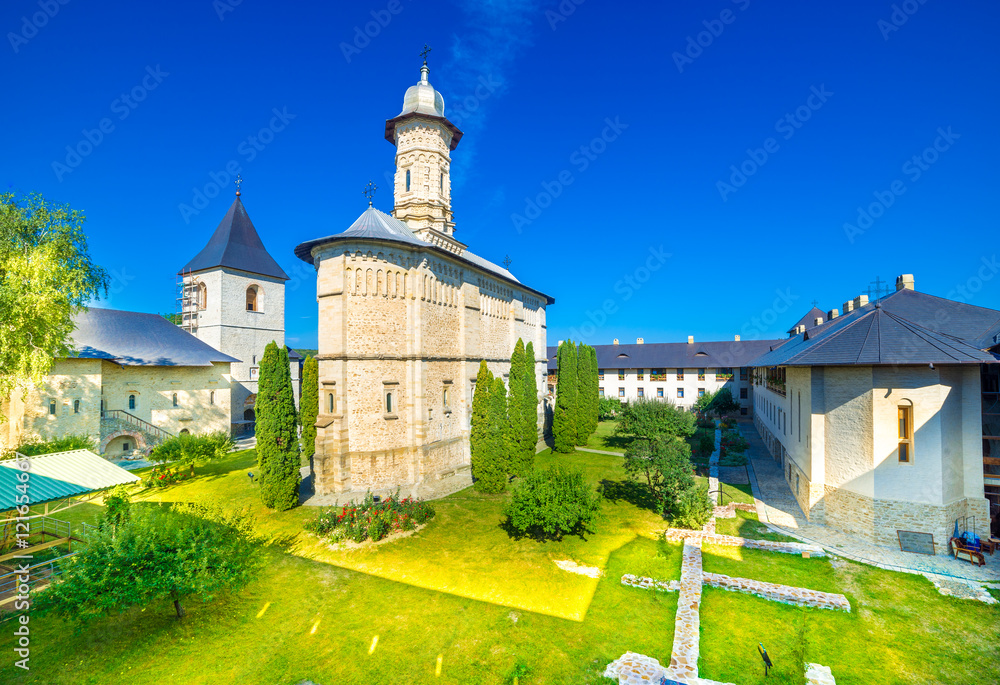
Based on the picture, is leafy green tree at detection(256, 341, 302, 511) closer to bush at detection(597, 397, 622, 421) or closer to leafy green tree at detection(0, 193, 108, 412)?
leafy green tree at detection(0, 193, 108, 412)

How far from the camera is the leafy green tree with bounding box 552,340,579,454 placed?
84.1 ft

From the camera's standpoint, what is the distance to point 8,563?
34.1ft

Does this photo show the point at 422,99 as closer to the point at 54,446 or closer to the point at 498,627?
the point at 54,446

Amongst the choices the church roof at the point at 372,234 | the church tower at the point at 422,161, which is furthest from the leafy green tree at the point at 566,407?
the church roof at the point at 372,234

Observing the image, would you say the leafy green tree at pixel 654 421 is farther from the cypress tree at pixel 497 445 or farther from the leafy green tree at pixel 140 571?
the leafy green tree at pixel 140 571

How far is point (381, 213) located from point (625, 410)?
14131 mm

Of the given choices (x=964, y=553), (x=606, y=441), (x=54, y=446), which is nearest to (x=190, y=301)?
(x=54, y=446)

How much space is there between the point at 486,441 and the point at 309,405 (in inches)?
285

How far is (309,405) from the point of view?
54.2 feet

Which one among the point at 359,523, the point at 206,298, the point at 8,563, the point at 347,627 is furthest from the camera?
the point at 206,298

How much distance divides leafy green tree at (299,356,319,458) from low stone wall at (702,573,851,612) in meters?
14.3

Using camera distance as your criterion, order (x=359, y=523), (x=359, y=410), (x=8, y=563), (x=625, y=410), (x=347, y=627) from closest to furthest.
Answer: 1. (x=347, y=627)
2. (x=8, y=563)
3. (x=359, y=523)
4. (x=359, y=410)
5. (x=625, y=410)

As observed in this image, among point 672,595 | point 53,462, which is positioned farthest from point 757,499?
point 53,462

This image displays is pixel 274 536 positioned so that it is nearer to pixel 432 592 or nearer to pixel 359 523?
pixel 359 523
